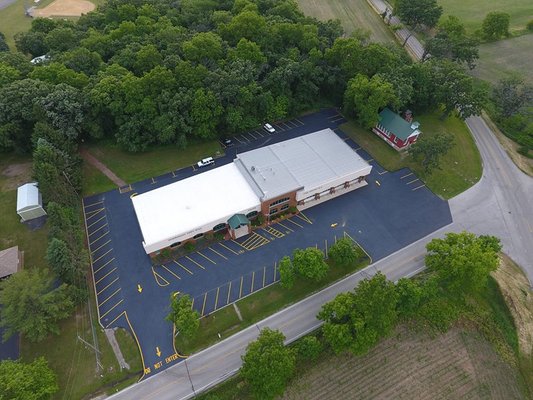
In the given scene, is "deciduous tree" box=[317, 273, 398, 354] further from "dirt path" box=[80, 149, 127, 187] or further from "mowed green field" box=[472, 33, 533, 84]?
"mowed green field" box=[472, 33, 533, 84]

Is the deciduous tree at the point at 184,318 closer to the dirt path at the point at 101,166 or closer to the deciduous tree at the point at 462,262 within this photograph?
the dirt path at the point at 101,166

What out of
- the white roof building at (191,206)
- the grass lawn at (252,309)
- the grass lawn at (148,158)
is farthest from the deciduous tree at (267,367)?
the grass lawn at (148,158)

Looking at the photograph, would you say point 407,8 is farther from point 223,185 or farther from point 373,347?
point 373,347

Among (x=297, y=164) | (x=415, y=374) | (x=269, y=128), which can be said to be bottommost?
(x=415, y=374)

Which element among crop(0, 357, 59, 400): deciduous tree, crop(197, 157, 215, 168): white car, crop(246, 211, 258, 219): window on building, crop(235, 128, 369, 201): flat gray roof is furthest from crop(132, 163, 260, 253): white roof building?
crop(0, 357, 59, 400): deciduous tree

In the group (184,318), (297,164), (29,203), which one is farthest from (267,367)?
(29,203)

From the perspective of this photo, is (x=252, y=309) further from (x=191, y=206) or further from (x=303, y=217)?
(x=191, y=206)

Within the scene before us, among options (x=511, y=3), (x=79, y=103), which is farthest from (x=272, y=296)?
(x=511, y=3)
